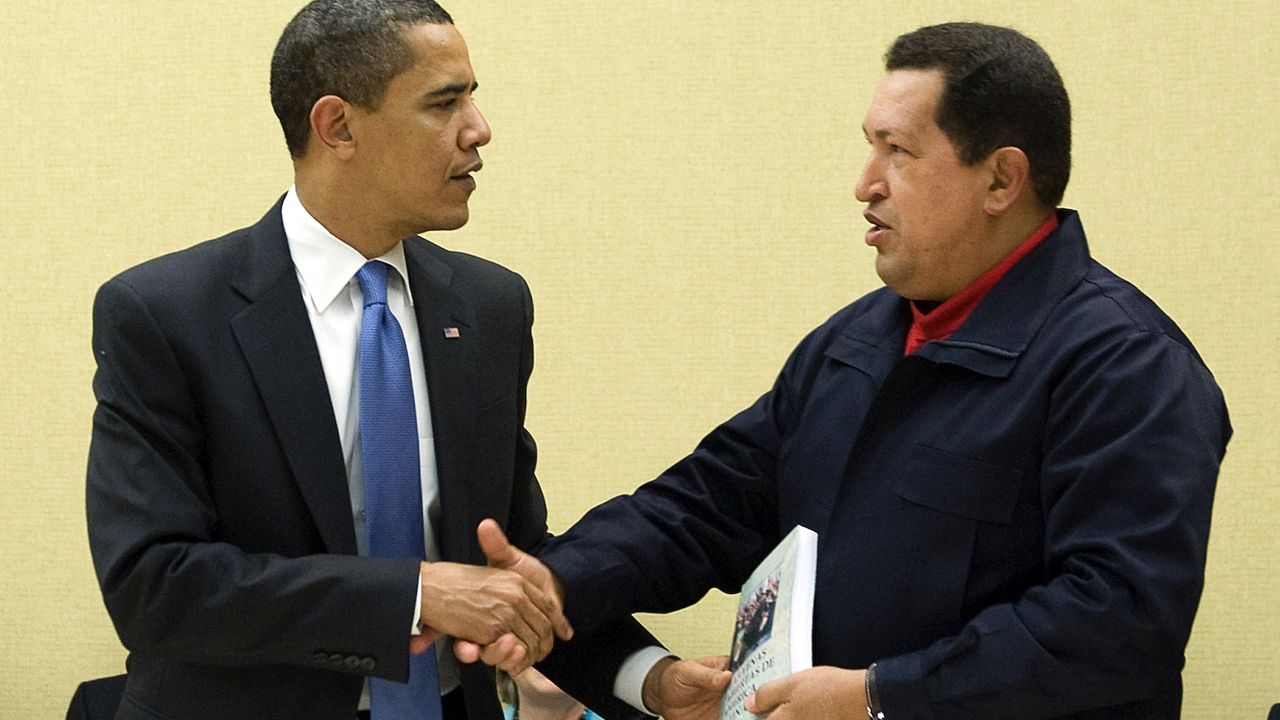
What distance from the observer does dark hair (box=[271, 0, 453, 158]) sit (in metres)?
1.95

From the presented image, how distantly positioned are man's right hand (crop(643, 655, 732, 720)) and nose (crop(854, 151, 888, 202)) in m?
0.71

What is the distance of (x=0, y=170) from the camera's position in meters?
3.43

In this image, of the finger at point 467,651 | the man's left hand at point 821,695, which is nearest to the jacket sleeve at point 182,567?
the finger at point 467,651

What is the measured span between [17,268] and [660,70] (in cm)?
160

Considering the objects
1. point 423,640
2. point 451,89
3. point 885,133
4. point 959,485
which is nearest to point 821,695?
point 959,485

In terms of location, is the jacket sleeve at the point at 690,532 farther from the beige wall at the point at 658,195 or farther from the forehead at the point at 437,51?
the beige wall at the point at 658,195

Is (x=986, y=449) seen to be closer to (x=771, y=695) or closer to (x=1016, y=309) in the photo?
(x=1016, y=309)

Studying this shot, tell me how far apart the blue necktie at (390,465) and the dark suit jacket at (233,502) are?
4 centimetres

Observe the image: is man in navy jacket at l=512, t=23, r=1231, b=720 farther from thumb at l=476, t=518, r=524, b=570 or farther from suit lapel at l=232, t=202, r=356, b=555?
suit lapel at l=232, t=202, r=356, b=555

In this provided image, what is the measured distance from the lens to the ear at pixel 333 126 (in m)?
1.96

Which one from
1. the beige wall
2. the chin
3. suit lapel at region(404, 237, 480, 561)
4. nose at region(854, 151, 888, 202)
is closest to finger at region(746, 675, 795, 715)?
suit lapel at region(404, 237, 480, 561)

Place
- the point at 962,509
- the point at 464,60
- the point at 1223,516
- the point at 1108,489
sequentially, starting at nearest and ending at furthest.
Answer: the point at 1108,489, the point at 962,509, the point at 464,60, the point at 1223,516

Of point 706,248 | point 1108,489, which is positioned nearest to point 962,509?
point 1108,489

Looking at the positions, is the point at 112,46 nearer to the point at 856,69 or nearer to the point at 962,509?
the point at 856,69
